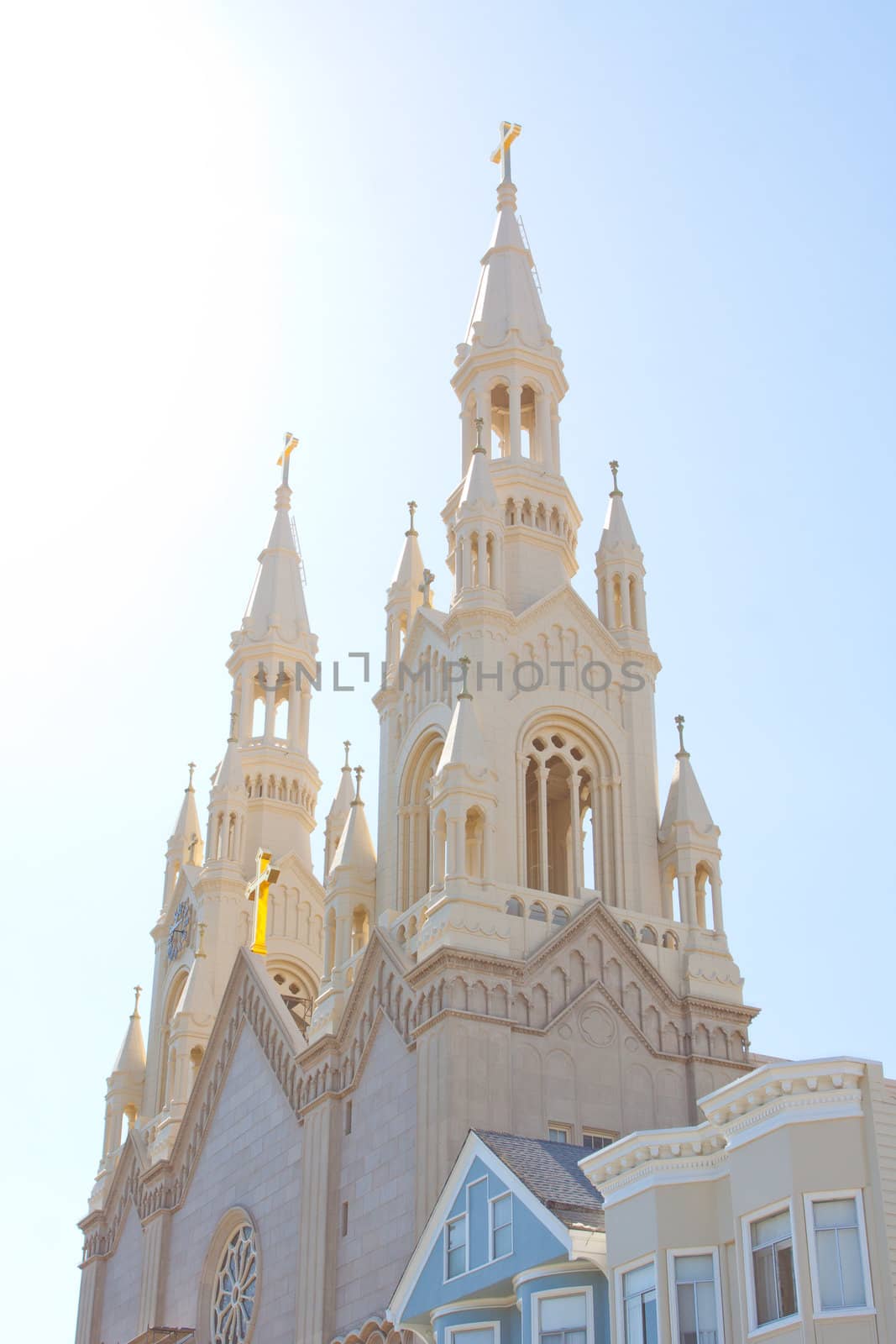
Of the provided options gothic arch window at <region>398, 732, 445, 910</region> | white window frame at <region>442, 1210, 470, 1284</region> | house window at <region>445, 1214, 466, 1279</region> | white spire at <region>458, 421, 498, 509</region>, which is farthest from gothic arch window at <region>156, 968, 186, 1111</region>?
house window at <region>445, 1214, 466, 1279</region>

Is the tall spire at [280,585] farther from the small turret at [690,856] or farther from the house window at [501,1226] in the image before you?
the house window at [501,1226]

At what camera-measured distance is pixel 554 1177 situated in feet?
94.0

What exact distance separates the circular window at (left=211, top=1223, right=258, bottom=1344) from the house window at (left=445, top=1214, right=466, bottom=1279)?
54.3 ft

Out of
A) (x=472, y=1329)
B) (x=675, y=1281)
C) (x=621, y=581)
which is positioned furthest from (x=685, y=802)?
(x=675, y=1281)

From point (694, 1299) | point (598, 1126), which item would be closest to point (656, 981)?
point (598, 1126)

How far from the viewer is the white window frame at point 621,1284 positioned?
2420 centimetres

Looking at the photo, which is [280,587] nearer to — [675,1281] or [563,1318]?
[563,1318]

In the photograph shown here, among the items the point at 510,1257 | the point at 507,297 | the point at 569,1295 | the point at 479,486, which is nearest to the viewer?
the point at 569,1295

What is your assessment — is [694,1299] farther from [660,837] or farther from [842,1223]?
[660,837]

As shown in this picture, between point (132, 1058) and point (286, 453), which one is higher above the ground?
point (286, 453)

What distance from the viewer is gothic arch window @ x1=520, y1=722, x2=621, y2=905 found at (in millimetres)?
44031

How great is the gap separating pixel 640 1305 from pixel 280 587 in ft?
156

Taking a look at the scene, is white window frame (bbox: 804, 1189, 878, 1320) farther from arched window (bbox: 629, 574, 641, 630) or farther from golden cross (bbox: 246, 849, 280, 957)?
golden cross (bbox: 246, 849, 280, 957)

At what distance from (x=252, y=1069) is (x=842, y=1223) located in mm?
28520
